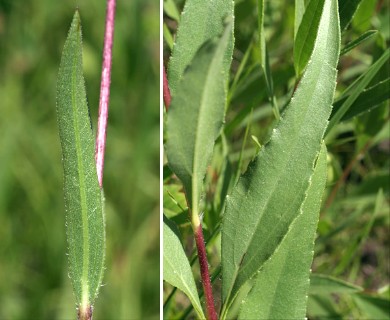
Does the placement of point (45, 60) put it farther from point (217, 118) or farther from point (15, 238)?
point (217, 118)

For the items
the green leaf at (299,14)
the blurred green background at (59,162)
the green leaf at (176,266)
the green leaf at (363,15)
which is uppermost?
the blurred green background at (59,162)

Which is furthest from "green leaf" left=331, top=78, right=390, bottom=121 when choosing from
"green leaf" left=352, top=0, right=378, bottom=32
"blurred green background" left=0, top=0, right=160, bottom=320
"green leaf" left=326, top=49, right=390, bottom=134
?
"blurred green background" left=0, top=0, right=160, bottom=320

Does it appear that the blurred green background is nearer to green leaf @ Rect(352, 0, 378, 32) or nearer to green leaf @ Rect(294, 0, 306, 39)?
green leaf @ Rect(352, 0, 378, 32)

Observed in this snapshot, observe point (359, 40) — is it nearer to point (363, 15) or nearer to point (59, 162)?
point (363, 15)

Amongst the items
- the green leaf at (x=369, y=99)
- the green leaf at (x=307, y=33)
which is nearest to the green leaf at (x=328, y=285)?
the green leaf at (x=369, y=99)

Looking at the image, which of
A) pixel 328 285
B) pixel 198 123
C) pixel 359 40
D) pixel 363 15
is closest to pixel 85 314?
pixel 198 123

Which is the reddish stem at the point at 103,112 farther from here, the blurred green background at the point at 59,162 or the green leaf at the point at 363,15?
the blurred green background at the point at 59,162

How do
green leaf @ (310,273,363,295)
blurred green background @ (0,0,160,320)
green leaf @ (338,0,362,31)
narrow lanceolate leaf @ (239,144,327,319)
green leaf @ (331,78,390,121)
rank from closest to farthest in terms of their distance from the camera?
narrow lanceolate leaf @ (239,144,327,319) → green leaf @ (338,0,362,31) → green leaf @ (331,78,390,121) → green leaf @ (310,273,363,295) → blurred green background @ (0,0,160,320)

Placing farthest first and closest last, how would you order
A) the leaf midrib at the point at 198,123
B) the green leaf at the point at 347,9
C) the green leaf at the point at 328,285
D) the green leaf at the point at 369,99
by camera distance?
the green leaf at the point at 328,285 → the green leaf at the point at 369,99 → the green leaf at the point at 347,9 → the leaf midrib at the point at 198,123
